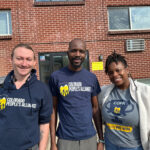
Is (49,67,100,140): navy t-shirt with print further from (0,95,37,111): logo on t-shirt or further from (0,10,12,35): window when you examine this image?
(0,10,12,35): window

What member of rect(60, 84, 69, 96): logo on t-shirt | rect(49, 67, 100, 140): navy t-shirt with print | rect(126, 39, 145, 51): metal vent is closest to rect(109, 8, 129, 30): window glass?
rect(126, 39, 145, 51): metal vent

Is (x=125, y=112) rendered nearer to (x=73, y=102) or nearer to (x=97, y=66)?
(x=73, y=102)

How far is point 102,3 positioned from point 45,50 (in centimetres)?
302

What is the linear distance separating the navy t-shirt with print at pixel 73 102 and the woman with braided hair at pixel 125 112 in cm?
25

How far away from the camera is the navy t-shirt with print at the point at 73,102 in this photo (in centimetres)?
191

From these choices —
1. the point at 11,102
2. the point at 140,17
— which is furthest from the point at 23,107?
the point at 140,17

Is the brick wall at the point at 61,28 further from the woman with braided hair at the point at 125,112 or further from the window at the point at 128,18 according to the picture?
the woman with braided hair at the point at 125,112

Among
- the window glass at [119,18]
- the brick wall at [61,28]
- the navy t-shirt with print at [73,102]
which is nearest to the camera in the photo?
the navy t-shirt with print at [73,102]

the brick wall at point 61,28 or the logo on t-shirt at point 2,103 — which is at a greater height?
the brick wall at point 61,28

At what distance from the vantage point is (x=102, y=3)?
5988 millimetres

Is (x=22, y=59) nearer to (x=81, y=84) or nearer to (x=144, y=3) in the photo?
(x=81, y=84)

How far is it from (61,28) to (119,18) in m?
2.55

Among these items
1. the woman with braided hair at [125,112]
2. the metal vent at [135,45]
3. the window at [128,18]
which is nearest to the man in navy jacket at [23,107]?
the woman with braided hair at [125,112]

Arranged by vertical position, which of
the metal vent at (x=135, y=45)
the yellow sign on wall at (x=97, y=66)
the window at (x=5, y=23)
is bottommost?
the yellow sign on wall at (x=97, y=66)
